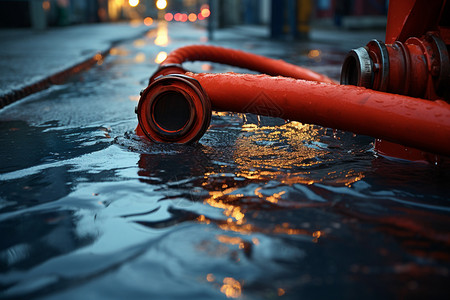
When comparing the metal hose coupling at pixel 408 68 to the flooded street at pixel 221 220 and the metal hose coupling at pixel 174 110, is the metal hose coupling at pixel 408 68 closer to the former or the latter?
the flooded street at pixel 221 220

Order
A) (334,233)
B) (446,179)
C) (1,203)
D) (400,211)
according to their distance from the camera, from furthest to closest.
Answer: (446,179) → (1,203) → (400,211) → (334,233)

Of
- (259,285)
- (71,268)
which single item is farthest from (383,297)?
(71,268)

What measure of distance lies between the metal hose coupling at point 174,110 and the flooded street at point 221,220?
73 mm

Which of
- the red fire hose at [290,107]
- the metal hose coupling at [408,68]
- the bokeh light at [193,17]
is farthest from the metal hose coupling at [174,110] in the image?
the bokeh light at [193,17]

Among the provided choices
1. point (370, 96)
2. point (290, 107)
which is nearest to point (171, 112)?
point (290, 107)

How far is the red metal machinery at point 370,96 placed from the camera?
181 cm

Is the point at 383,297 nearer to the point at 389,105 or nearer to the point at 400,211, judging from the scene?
the point at 400,211

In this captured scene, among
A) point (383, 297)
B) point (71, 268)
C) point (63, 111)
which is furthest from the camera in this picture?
point (63, 111)

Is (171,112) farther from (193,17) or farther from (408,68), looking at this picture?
(193,17)

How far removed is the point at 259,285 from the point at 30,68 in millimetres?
5459

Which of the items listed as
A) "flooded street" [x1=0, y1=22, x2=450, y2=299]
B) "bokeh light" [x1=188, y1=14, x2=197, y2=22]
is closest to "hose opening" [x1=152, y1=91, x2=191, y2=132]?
"flooded street" [x1=0, y1=22, x2=450, y2=299]

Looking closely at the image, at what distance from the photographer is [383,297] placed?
3.50 feet

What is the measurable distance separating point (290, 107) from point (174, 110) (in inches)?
22.0

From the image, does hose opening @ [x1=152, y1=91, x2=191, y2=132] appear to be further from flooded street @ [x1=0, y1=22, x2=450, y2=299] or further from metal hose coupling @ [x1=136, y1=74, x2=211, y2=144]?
flooded street @ [x1=0, y1=22, x2=450, y2=299]
